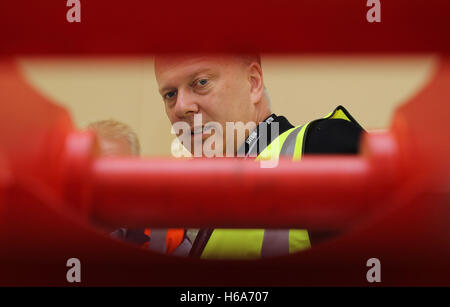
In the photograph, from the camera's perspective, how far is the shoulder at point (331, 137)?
1.21 ft

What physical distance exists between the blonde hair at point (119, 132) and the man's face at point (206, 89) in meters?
0.05

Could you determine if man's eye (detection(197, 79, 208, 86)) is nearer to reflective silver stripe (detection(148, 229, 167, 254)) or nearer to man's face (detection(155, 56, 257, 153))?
man's face (detection(155, 56, 257, 153))

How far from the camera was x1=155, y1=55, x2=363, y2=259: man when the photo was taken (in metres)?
0.37

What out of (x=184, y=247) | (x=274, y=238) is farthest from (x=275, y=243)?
(x=184, y=247)

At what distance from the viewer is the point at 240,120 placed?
18.8 inches

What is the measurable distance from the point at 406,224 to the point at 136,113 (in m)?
0.27

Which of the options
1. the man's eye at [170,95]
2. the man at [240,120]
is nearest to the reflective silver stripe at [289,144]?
the man at [240,120]

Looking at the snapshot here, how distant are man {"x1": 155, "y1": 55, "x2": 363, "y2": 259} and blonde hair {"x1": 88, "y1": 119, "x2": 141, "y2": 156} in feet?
0.17

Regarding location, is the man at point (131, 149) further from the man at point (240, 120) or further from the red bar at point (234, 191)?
the red bar at point (234, 191)

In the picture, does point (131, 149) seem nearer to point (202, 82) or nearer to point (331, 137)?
point (202, 82)

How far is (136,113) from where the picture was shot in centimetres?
46

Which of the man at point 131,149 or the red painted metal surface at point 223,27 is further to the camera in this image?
the man at point 131,149
